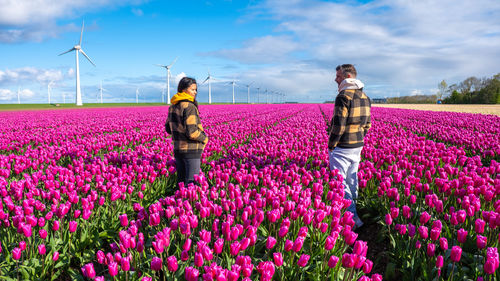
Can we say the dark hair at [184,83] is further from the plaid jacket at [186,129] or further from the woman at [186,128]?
the plaid jacket at [186,129]

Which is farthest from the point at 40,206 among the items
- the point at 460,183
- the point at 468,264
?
the point at 460,183

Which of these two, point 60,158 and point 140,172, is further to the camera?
point 60,158

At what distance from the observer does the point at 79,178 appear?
16.8 feet

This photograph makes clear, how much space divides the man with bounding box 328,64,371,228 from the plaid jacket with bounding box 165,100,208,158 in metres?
2.28

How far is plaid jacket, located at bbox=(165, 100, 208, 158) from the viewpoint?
17.3ft

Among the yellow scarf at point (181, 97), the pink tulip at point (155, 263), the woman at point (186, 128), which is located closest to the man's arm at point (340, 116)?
the woman at point (186, 128)

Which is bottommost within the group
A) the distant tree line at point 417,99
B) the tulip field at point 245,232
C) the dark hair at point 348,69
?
the tulip field at point 245,232

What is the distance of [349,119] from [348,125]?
0.36ft

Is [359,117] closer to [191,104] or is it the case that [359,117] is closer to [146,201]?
[191,104]

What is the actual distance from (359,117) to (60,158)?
7867 millimetres

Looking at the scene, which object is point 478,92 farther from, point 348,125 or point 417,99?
point 348,125

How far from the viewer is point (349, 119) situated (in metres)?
5.15

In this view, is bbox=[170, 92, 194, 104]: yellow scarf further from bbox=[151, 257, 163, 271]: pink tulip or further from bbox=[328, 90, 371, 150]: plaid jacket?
bbox=[151, 257, 163, 271]: pink tulip

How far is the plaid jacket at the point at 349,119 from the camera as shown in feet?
16.4
